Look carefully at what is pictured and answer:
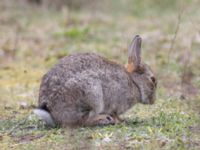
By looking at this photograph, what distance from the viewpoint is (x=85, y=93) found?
7109 mm

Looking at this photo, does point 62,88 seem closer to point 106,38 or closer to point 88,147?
point 88,147

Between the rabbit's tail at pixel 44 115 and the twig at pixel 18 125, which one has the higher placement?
the rabbit's tail at pixel 44 115

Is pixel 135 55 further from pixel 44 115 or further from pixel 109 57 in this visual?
pixel 109 57

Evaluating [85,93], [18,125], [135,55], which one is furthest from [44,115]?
[135,55]

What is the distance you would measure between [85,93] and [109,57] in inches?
191

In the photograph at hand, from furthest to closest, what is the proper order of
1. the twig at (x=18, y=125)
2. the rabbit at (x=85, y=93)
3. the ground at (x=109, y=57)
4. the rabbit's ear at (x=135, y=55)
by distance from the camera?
the rabbit's ear at (x=135, y=55), the twig at (x=18, y=125), the rabbit at (x=85, y=93), the ground at (x=109, y=57)

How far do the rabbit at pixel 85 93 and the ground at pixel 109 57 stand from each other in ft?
0.46

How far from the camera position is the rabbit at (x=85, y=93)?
279 inches

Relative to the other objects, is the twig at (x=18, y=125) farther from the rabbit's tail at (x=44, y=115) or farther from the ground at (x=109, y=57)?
the rabbit's tail at (x=44, y=115)

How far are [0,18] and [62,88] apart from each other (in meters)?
7.96

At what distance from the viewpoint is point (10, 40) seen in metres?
13.1

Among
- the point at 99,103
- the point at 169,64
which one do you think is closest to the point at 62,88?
the point at 99,103

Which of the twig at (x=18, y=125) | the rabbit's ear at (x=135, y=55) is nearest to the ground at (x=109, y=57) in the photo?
the twig at (x=18, y=125)

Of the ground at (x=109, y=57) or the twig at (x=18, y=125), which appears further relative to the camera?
the twig at (x=18, y=125)
